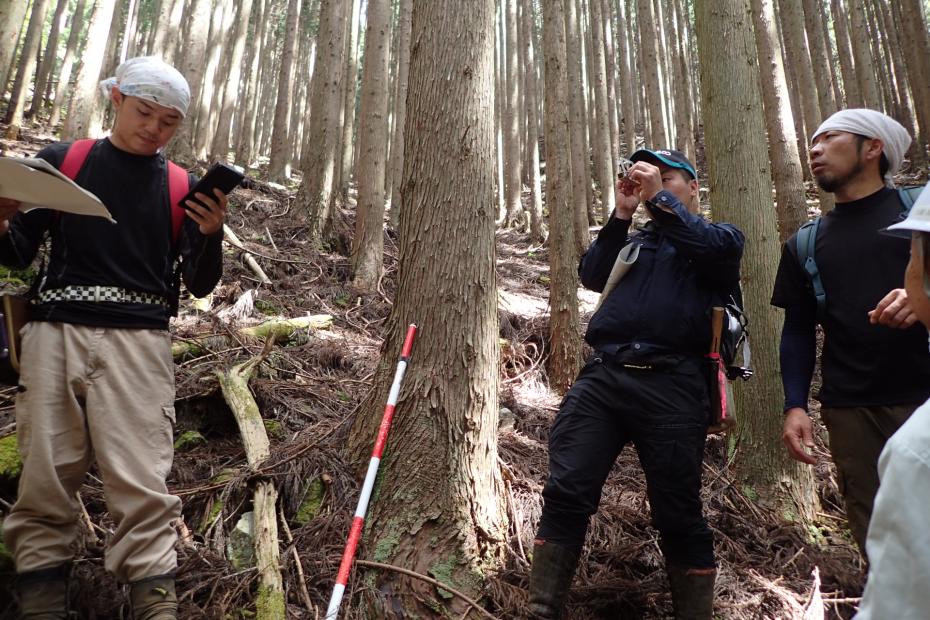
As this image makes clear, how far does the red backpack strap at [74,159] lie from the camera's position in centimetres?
223

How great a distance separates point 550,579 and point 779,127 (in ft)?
17.4

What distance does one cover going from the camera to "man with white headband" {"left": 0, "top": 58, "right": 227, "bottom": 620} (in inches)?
79.8

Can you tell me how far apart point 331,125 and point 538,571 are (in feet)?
29.7

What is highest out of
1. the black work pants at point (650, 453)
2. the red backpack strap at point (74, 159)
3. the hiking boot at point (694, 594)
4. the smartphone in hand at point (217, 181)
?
the red backpack strap at point (74, 159)

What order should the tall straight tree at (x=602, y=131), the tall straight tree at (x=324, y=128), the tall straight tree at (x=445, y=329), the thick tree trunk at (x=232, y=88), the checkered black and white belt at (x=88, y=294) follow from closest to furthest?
the checkered black and white belt at (x=88, y=294), the tall straight tree at (x=445, y=329), the tall straight tree at (x=324, y=128), the thick tree trunk at (x=232, y=88), the tall straight tree at (x=602, y=131)

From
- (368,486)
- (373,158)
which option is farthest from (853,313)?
(373,158)

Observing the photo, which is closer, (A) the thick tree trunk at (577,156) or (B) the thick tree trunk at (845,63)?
(A) the thick tree trunk at (577,156)

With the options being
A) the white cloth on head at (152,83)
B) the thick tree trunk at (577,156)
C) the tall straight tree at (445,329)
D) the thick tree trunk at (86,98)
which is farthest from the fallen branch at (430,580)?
the thick tree trunk at (86,98)

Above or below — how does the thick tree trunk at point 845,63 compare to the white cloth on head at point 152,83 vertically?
above

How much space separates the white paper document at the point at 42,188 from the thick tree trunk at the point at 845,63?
1660 cm

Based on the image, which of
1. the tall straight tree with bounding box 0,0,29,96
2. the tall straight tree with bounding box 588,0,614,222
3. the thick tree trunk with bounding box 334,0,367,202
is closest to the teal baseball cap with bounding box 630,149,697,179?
the tall straight tree with bounding box 0,0,29,96

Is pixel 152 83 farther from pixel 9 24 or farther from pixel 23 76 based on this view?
pixel 23 76

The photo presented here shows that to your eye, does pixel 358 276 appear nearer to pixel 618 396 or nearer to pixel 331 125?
pixel 331 125

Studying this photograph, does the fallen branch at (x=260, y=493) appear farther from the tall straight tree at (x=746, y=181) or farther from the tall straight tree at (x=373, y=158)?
the tall straight tree at (x=373, y=158)
